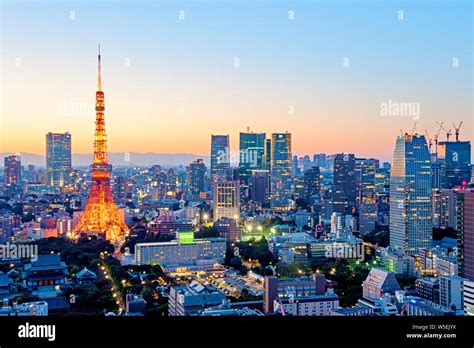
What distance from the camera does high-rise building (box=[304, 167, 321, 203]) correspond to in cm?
1469

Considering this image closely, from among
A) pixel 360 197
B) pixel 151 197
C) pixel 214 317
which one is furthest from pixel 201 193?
pixel 214 317

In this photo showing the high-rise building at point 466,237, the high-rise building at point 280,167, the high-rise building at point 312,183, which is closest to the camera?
the high-rise building at point 466,237

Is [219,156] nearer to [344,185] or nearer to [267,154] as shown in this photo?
[267,154]

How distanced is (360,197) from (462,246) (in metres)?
6.89

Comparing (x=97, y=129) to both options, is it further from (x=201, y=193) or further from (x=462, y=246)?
(x=462, y=246)

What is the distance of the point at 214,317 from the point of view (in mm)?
1104

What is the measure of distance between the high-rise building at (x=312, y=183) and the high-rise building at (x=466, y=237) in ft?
27.7

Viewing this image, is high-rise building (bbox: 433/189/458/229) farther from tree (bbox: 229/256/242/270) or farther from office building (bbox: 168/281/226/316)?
office building (bbox: 168/281/226/316)

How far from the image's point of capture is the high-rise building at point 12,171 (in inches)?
380

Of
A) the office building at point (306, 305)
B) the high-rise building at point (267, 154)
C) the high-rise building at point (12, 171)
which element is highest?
the high-rise building at point (267, 154)

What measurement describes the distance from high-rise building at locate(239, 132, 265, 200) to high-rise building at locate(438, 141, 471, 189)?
5206 millimetres

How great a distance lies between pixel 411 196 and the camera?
10.3 metres

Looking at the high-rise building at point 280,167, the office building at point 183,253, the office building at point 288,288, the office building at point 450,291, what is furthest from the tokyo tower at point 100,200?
the office building at point 450,291

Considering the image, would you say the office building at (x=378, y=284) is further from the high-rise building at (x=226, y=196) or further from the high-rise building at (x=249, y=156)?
the high-rise building at (x=249, y=156)
